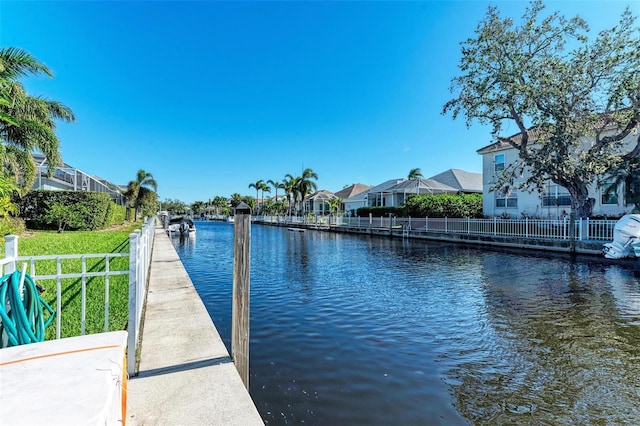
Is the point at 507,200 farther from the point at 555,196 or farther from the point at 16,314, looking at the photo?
the point at 16,314

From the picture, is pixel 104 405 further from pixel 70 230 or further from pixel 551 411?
pixel 70 230

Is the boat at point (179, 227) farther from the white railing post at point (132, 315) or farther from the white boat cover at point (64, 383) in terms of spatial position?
the white boat cover at point (64, 383)

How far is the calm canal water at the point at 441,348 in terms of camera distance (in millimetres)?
3201

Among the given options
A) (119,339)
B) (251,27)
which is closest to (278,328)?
(119,339)

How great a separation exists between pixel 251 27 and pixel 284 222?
102ft

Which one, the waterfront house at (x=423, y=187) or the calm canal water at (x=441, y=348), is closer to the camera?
the calm canal water at (x=441, y=348)

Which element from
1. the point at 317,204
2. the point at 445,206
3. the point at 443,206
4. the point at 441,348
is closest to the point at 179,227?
the point at 443,206

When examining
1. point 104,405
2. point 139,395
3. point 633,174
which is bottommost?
point 139,395

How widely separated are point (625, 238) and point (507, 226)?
243 inches

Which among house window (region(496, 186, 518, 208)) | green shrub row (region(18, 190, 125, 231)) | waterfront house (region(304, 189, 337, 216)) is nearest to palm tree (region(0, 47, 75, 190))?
green shrub row (region(18, 190, 125, 231))

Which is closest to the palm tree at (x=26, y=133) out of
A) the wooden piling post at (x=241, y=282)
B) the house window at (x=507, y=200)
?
the wooden piling post at (x=241, y=282)

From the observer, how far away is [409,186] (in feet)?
105

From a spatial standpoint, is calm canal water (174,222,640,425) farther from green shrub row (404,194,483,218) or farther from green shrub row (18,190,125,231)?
green shrub row (404,194,483,218)

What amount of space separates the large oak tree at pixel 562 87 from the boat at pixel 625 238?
3.87 meters
